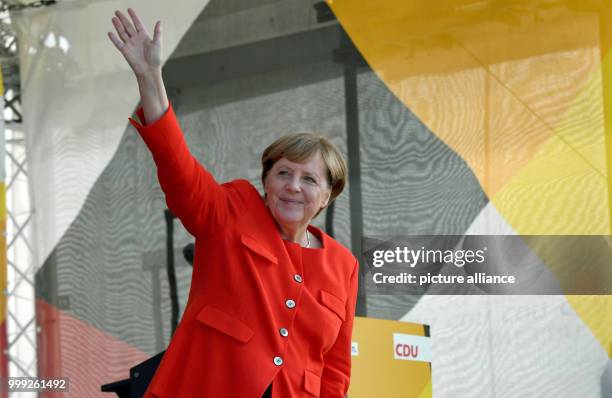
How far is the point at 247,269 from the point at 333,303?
0.26 metres

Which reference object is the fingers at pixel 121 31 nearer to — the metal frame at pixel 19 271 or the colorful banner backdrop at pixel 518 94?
the colorful banner backdrop at pixel 518 94

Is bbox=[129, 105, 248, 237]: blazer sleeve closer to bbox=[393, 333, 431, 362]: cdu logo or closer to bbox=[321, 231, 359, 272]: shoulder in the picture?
bbox=[321, 231, 359, 272]: shoulder

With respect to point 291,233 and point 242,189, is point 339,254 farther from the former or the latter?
point 242,189

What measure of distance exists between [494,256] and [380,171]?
2.02 ft

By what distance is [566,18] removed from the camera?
3.38 metres

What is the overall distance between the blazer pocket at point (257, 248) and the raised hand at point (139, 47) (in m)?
0.43

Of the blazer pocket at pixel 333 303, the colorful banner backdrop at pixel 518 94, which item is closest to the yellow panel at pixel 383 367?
the colorful banner backdrop at pixel 518 94

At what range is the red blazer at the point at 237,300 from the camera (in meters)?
1.75

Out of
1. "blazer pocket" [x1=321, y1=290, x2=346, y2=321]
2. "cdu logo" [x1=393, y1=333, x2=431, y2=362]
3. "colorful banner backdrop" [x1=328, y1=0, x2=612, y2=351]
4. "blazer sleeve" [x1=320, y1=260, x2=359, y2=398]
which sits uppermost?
"colorful banner backdrop" [x1=328, y1=0, x2=612, y2=351]

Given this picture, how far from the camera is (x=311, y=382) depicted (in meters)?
1.87

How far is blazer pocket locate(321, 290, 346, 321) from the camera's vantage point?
1.95 meters

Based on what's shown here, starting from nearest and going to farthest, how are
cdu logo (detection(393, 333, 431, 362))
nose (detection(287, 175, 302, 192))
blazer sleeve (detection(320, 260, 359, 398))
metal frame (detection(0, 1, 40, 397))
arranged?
nose (detection(287, 175, 302, 192)) → blazer sleeve (detection(320, 260, 359, 398)) → cdu logo (detection(393, 333, 431, 362)) → metal frame (detection(0, 1, 40, 397))
